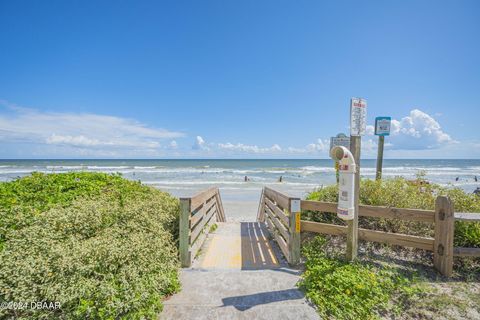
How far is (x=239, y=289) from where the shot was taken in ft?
9.84

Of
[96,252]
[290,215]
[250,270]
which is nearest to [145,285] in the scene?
[96,252]

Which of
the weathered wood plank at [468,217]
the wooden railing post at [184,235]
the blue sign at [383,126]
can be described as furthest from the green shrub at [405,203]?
the wooden railing post at [184,235]

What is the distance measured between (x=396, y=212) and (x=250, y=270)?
2.40 m

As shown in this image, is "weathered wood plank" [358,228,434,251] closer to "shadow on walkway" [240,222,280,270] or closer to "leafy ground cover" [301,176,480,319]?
"leafy ground cover" [301,176,480,319]

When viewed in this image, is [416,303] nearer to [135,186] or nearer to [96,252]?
[96,252]

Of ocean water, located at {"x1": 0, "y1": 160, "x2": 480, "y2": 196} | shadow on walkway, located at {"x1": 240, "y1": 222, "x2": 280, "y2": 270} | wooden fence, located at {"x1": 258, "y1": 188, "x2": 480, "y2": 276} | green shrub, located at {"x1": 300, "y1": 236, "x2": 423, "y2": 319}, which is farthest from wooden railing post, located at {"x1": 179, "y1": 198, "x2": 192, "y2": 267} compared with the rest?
ocean water, located at {"x1": 0, "y1": 160, "x2": 480, "y2": 196}

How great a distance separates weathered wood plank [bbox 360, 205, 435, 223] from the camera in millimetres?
3471

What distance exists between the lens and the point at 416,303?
9.14 ft

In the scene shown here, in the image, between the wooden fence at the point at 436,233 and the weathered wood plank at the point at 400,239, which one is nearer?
the wooden fence at the point at 436,233

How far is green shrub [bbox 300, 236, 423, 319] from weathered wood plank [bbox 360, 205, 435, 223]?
30.6 inches

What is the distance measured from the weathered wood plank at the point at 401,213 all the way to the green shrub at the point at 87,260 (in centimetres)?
309

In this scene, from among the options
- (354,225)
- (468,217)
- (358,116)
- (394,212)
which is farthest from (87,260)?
(468,217)

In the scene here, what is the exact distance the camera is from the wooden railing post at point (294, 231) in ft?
12.4

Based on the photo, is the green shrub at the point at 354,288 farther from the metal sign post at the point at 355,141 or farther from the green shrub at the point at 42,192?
the green shrub at the point at 42,192
